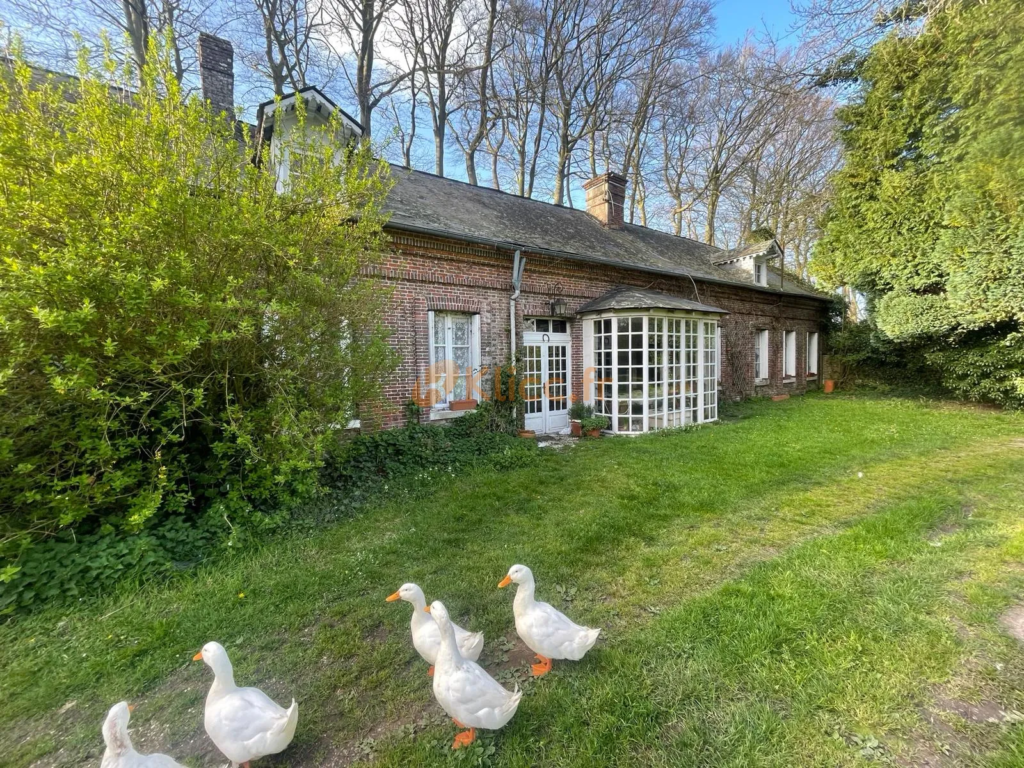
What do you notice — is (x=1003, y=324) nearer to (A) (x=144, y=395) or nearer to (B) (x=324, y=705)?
(B) (x=324, y=705)

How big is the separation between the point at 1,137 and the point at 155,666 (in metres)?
3.61

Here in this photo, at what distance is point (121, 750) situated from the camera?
154 cm

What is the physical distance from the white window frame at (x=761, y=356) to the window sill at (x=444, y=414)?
36.4ft

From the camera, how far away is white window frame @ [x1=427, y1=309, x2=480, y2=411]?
24.8 feet

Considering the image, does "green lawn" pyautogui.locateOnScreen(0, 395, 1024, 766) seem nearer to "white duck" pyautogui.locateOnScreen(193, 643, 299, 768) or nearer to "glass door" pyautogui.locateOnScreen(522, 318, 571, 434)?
"white duck" pyautogui.locateOnScreen(193, 643, 299, 768)

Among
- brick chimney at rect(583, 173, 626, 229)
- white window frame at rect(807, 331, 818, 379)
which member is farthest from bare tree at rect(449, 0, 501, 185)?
white window frame at rect(807, 331, 818, 379)

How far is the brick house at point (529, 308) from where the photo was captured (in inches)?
285

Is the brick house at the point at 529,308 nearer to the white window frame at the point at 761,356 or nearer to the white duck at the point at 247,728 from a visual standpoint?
the white window frame at the point at 761,356

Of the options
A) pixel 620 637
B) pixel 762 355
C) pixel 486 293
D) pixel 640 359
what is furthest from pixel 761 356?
pixel 620 637

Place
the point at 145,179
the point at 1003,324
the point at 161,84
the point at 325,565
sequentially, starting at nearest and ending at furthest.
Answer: the point at 145,179 < the point at 325,565 < the point at 161,84 < the point at 1003,324

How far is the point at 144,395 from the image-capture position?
3.07 meters

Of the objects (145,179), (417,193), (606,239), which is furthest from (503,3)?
(145,179)

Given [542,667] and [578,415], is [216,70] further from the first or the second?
[542,667]

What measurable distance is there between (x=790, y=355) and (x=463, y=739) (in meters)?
17.1
